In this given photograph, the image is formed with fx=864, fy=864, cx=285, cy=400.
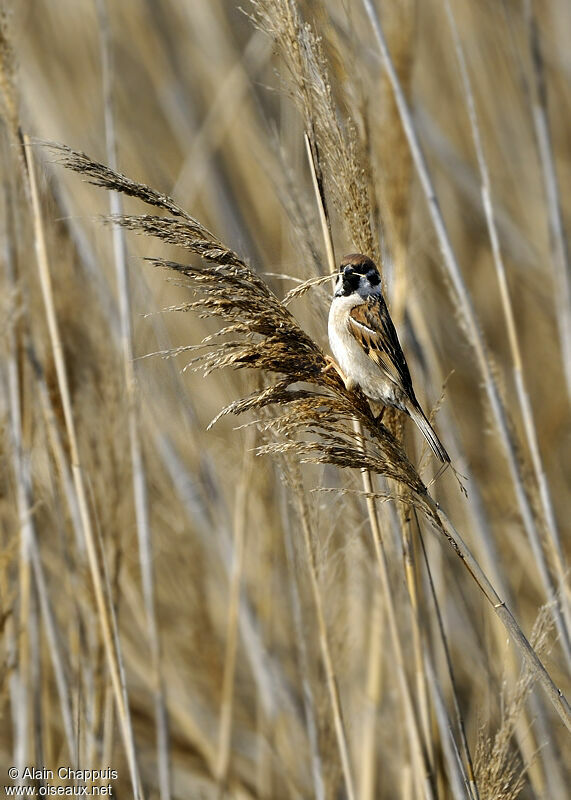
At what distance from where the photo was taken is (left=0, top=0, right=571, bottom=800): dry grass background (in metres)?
1.57

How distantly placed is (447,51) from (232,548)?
7.21 feet

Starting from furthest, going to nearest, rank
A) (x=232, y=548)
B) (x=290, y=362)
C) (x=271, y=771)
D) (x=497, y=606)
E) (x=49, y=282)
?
(x=271, y=771) → (x=232, y=548) → (x=49, y=282) → (x=290, y=362) → (x=497, y=606)

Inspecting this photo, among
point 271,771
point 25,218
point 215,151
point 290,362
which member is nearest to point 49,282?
point 25,218

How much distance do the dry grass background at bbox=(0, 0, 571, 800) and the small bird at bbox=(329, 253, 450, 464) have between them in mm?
54

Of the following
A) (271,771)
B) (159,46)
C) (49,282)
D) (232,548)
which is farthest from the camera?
(159,46)

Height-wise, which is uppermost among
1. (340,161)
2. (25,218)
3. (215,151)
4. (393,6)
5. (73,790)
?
(215,151)

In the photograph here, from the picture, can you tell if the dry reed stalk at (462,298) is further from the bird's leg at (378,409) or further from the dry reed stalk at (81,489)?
the dry reed stalk at (81,489)

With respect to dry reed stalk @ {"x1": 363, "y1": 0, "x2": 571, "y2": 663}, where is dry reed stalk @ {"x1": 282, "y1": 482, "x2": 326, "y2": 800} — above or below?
below

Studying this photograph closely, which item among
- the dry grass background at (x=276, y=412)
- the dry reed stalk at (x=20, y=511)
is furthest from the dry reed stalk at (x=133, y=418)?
the dry reed stalk at (x=20, y=511)

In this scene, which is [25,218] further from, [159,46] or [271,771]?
[271,771]

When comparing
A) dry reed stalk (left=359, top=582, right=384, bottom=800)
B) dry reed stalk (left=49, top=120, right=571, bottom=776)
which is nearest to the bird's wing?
dry reed stalk (left=49, top=120, right=571, bottom=776)

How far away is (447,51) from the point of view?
11.5 ft

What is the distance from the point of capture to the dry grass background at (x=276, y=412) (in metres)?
1.57

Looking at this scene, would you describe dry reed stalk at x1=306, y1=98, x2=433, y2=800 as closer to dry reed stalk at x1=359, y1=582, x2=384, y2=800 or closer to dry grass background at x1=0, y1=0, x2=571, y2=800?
dry grass background at x1=0, y1=0, x2=571, y2=800
